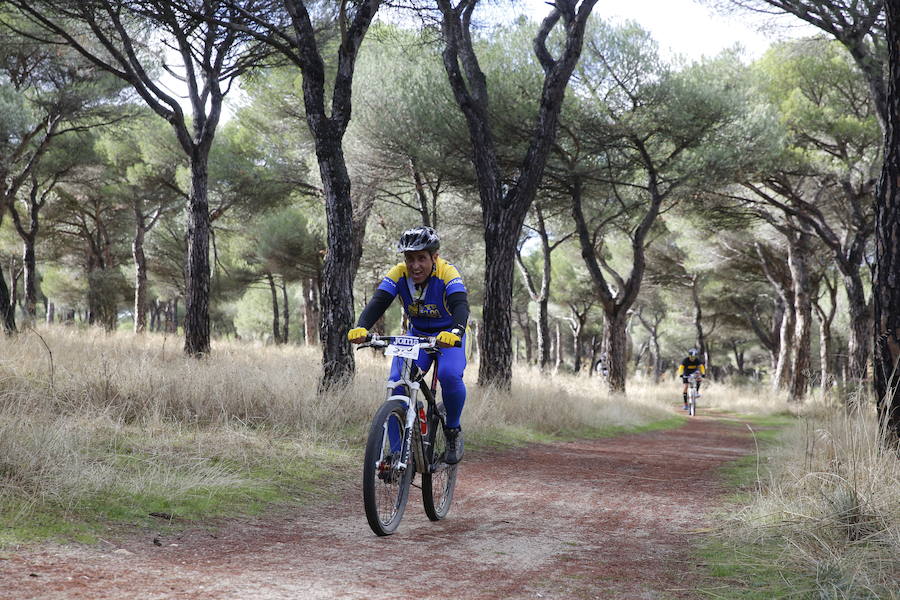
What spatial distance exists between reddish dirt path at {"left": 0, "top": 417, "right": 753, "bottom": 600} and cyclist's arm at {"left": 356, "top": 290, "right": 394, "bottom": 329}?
1277 millimetres

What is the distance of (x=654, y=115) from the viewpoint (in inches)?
599

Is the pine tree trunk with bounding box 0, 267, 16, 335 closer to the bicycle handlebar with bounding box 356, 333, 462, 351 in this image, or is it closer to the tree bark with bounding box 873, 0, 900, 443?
the bicycle handlebar with bounding box 356, 333, 462, 351

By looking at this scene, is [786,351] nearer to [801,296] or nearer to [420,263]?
[801,296]

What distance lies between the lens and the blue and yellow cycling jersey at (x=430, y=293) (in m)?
4.86

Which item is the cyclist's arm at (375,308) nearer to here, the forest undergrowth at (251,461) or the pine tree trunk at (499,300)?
the forest undergrowth at (251,461)

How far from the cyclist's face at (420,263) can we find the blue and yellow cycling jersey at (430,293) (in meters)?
0.07

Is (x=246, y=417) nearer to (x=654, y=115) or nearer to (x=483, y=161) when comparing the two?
(x=483, y=161)

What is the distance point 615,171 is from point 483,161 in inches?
242

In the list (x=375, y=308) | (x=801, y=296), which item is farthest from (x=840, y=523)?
(x=801, y=296)

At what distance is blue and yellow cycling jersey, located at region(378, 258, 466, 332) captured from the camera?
4.86m

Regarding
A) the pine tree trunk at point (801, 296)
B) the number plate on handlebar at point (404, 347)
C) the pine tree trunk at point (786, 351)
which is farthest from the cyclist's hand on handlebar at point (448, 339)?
the pine tree trunk at point (786, 351)

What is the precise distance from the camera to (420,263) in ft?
15.6

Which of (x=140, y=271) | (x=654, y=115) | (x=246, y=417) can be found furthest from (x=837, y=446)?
(x=140, y=271)

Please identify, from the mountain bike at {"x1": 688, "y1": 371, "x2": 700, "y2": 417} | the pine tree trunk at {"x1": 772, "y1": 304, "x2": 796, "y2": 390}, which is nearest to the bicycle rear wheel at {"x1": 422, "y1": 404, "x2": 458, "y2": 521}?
the mountain bike at {"x1": 688, "y1": 371, "x2": 700, "y2": 417}
